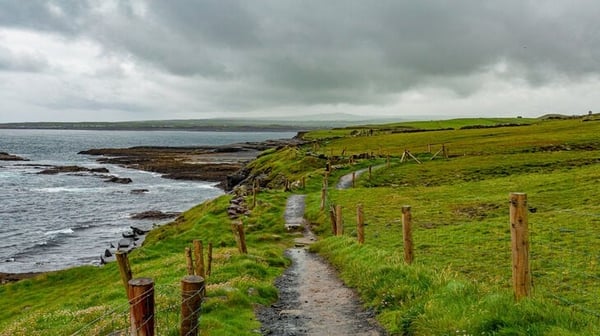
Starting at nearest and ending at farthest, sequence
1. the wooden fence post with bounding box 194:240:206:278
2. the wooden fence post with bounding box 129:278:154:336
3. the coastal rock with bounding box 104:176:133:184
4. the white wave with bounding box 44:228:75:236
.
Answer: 1. the wooden fence post with bounding box 129:278:154:336
2. the wooden fence post with bounding box 194:240:206:278
3. the white wave with bounding box 44:228:75:236
4. the coastal rock with bounding box 104:176:133:184

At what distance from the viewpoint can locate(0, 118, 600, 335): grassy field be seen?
1130 cm

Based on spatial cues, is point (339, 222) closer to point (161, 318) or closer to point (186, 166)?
point (161, 318)

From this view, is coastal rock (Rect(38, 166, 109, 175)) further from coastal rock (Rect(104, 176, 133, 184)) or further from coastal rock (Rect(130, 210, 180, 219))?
coastal rock (Rect(130, 210, 180, 219))

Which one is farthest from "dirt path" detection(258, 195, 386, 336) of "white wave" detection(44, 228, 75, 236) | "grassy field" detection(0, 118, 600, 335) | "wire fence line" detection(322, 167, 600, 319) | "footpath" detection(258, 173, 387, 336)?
"white wave" detection(44, 228, 75, 236)

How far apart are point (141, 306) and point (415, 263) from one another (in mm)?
10819

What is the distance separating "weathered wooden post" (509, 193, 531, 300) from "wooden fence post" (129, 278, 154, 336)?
24.6ft

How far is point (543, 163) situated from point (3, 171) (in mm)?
109502

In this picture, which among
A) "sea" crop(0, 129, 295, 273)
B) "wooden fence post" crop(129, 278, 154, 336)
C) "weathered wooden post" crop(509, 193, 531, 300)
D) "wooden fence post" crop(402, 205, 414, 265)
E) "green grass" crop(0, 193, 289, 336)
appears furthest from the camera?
"sea" crop(0, 129, 295, 273)

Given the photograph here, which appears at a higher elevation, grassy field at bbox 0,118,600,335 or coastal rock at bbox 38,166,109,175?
grassy field at bbox 0,118,600,335

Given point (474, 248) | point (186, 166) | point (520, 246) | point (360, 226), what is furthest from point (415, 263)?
point (186, 166)

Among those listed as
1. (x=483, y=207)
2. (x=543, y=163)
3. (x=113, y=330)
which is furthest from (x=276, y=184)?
(x=113, y=330)

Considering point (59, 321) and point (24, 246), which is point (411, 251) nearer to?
point (59, 321)

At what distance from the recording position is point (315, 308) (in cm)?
1506

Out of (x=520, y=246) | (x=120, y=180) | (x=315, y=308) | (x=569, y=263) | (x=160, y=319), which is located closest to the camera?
(x=520, y=246)
